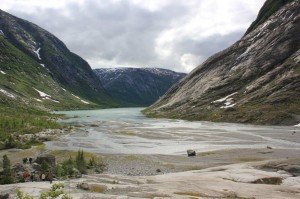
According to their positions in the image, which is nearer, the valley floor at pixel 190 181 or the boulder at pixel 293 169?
the valley floor at pixel 190 181

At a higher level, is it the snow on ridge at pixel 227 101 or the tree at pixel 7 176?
the snow on ridge at pixel 227 101

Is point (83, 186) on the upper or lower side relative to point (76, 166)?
lower

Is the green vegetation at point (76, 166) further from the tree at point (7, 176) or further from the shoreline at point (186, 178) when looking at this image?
the tree at point (7, 176)

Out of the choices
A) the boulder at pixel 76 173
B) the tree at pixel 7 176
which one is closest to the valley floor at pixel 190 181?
the boulder at pixel 76 173

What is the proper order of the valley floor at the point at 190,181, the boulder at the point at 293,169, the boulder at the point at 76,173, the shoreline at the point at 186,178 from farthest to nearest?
the boulder at the point at 76,173, the boulder at the point at 293,169, the shoreline at the point at 186,178, the valley floor at the point at 190,181

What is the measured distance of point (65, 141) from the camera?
282ft

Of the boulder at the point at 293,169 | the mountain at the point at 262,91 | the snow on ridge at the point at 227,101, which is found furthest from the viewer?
the snow on ridge at the point at 227,101

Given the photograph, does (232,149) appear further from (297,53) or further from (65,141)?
(297,53)

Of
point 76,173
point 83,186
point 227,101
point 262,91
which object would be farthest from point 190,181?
point 227,101

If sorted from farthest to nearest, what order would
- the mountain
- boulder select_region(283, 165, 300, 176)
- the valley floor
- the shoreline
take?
the mountain < boulder select_region(283, 165, 300, 176) < the shoreline < the valley floor

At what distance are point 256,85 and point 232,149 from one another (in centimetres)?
10419

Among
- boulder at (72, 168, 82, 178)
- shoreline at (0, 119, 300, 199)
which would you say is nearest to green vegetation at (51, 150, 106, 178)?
boulder at (72, 168, 82, 178)

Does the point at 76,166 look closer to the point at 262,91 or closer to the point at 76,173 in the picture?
the point at 76,173

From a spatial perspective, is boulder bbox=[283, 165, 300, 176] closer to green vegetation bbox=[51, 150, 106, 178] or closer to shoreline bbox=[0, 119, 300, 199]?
shoreline bbox=[0, 119, 300, 199]
